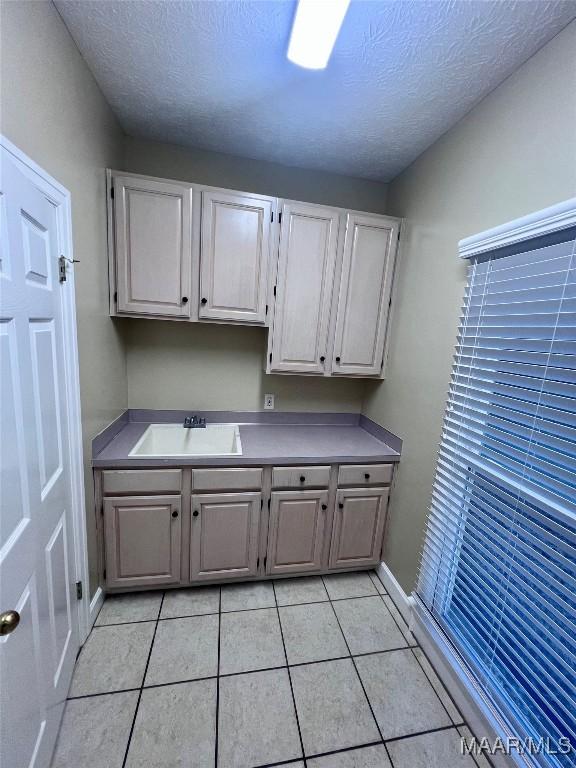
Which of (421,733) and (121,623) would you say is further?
(121,623)

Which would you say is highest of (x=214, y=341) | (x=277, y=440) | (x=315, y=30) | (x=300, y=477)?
(x=315, y=30)

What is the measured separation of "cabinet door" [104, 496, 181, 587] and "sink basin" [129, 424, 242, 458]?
38 centimetres

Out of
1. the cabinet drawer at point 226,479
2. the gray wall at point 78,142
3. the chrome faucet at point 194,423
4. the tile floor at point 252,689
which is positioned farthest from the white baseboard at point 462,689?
the gray wall at point 78,142

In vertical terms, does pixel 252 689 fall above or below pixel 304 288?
below

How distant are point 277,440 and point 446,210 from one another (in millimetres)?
1610

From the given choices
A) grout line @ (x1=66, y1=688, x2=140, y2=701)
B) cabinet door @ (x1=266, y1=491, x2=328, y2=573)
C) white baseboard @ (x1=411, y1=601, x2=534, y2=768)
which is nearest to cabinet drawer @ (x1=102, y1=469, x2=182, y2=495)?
cabinet door @ (x1=266, y1=491, x2=328, y2=573)

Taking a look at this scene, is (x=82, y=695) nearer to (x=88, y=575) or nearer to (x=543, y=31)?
(x=88, y=575)

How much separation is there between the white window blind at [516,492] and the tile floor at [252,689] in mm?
327

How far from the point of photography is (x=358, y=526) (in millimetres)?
1902

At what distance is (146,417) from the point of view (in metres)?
2.06

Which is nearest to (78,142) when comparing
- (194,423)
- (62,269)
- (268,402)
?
(62,269)

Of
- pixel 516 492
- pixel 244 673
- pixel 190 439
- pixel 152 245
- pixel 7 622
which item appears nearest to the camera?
pixel 7 622

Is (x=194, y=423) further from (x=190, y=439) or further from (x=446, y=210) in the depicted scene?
(x=446, y=210)

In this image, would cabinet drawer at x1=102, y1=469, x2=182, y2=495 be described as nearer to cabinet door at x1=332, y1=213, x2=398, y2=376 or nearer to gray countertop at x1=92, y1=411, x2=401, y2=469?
gray countertop at x1=92, y1=411, x2=401, y2=469
